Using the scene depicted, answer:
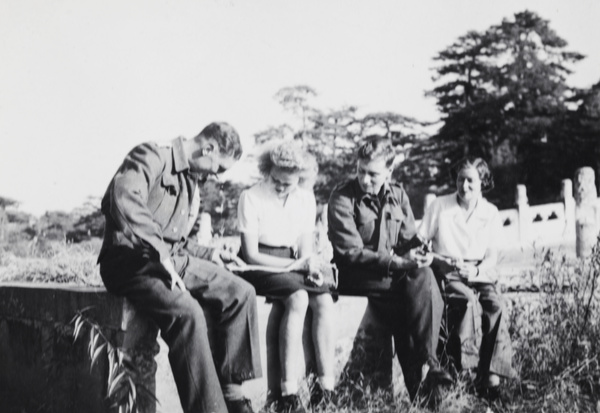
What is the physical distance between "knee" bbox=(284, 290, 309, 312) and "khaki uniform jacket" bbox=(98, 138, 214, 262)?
47 centimetres

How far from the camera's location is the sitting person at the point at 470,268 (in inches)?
166

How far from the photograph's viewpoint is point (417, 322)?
409 cm

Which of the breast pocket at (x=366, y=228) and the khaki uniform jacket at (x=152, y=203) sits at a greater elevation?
the khaki uniform jacket at (x=152, y=203)

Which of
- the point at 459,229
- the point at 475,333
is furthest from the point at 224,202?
the point at 475,333

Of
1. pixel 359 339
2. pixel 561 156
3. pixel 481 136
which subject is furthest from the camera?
pixel 481 136

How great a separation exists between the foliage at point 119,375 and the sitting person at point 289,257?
76 cm

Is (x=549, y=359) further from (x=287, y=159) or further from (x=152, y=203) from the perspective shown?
(x=152, y=203)

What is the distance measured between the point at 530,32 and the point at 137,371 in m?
14.4

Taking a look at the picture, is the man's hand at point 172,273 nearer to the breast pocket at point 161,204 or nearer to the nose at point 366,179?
the breast pocket at point 161,204

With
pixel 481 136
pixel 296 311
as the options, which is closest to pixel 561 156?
pixel 481 136

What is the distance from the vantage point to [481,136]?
74.9 feet

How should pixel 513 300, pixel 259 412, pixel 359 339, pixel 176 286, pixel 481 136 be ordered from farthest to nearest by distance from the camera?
pixel 481 136, pixel 513 300, pixel 359 339, pixel 259 412, pixel 176 286

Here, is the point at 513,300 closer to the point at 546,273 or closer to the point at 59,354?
the point at 546,273

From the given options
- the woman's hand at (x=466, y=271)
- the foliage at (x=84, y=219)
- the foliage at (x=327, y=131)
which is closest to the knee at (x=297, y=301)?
the woman's hand at (x=466, y=271)
